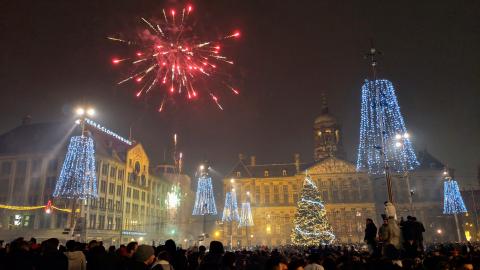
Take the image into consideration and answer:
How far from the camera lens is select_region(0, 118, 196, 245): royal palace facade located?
5228cm

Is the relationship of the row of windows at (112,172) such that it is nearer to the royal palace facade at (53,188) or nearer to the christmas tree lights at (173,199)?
the royal palace facade at (53,188)

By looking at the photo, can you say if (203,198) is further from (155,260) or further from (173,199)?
(155,260)

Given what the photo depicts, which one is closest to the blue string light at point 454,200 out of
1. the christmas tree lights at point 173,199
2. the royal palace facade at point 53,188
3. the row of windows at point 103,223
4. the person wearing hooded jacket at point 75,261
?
the royal palace facade at point 53,188

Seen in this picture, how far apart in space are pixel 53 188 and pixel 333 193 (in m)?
60.0

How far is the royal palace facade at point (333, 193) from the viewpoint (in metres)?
83.8

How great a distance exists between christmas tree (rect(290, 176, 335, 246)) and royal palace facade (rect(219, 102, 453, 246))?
32.2 meters

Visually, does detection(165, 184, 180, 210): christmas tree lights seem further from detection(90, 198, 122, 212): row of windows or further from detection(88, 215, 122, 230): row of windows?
detection(88, 215, 122, 230): row of windows

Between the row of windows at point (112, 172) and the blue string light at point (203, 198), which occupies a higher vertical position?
the row of windows at point (112, 172)

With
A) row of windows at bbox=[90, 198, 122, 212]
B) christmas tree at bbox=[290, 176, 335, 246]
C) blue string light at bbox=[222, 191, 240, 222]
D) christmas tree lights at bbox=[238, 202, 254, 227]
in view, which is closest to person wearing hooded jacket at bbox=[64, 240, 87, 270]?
blue string light at bbox=[222, 191, 240, 222]

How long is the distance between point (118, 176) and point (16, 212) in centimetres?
1643

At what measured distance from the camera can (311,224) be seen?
164ft

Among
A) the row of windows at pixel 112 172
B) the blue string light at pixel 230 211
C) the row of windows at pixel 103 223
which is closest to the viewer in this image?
the blue string light at pixel 230 211

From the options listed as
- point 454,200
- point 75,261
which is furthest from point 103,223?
point 75,261

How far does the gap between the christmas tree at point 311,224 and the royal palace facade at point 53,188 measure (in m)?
24.7
